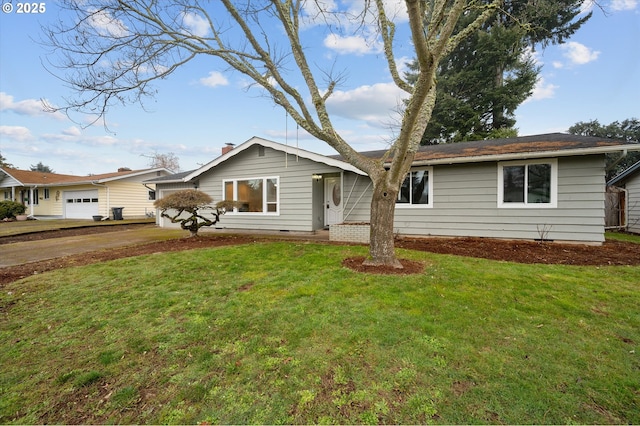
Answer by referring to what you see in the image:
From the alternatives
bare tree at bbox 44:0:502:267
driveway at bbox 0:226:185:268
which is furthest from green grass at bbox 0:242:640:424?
driveway at bbox 0:226:185:268

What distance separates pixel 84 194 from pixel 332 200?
19912 mm

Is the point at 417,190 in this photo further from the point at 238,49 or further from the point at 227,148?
the point at 227,148

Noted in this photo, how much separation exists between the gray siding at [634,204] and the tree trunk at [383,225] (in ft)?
45.7

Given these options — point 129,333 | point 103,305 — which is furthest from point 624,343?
point 103,305

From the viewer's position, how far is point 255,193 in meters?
12.0

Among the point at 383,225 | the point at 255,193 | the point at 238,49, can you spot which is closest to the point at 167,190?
the point at 255,193

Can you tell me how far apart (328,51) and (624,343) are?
7.12 meters

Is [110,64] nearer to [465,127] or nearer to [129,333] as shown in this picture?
[129,333]

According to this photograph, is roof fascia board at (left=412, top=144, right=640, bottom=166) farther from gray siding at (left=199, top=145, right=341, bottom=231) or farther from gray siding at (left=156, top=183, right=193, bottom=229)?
gray siding at (left=156, top=183, right=193, bottom=229)

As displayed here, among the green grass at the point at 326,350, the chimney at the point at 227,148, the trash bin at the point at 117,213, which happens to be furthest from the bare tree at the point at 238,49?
the trash bin at the point at 117,213

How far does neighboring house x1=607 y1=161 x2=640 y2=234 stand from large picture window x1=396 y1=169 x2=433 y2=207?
33.4 feet

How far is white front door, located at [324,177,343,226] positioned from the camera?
1114 cm

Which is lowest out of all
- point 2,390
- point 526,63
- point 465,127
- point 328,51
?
point 2,390

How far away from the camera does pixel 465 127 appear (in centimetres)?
2034
